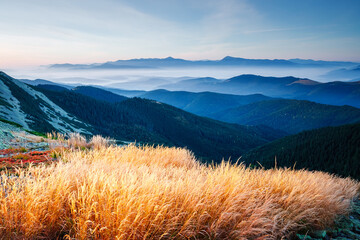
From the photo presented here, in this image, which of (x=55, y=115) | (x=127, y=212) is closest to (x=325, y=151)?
(x=55, y=115)

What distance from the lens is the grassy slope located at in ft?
354

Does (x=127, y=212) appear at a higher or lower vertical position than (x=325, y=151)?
higher

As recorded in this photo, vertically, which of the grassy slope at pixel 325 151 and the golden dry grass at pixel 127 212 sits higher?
the golden dry grass at pixel 127 212

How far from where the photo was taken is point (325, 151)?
12075cm

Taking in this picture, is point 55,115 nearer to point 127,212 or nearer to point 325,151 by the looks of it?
point 127,212

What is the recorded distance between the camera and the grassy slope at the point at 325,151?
4247 inches

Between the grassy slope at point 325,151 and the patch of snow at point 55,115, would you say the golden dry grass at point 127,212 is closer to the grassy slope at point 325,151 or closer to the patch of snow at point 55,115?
the patch of snow at point 55,115

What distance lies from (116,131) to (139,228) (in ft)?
495

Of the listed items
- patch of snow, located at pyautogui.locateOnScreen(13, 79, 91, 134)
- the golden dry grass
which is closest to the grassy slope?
patch of snow, located at pyautogui.locateOnScreen(13, 79, 91, 134)

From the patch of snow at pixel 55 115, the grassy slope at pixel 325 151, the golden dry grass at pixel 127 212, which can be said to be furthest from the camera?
the grassy slope at pixel 325 151

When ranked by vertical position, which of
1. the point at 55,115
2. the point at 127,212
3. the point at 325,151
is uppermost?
the point at 127,212

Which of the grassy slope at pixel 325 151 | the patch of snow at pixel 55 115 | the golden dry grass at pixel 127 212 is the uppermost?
the golden dry grass at pixel 127 212

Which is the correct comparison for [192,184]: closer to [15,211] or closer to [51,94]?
[15,211]

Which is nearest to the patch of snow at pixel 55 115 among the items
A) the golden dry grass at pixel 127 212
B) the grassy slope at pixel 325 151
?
the golden dry grass at pixel 127 212
